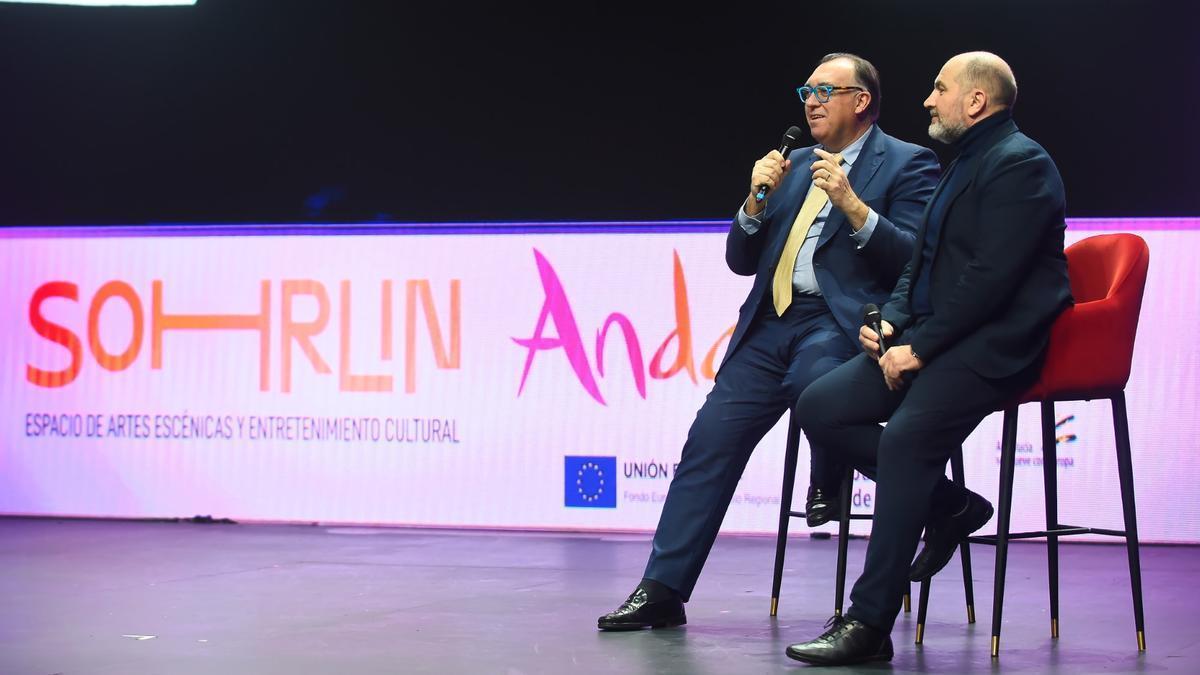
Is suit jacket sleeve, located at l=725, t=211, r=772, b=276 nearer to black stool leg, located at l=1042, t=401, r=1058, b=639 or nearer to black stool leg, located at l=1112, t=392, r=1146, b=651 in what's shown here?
black stool leg, located at l=1042, t=401, r=1058, b=639

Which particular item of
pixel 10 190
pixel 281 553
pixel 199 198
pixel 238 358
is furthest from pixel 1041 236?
pixel 10 190

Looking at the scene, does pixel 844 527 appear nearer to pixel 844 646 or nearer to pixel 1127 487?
pixel 844 646

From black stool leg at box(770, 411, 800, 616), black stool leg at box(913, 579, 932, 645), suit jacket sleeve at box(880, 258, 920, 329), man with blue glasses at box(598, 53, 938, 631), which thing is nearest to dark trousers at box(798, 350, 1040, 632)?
suit jacket sleeve at box(880, 258, 920, 329)

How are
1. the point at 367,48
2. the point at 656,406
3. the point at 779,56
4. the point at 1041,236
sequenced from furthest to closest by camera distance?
1. the point at 367,48
2. the point at 779,56
3. the point at 656,406
4. the point at 1041,236

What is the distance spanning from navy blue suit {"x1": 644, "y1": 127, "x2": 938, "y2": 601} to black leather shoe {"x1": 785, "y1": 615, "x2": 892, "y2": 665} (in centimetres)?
54

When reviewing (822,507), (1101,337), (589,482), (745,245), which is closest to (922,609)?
Result: (822,507)

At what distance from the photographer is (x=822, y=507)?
3639mm

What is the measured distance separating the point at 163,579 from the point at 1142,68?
410cm

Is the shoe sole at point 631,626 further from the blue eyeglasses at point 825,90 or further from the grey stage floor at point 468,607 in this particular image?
the blue eyeglasses at point 825,90

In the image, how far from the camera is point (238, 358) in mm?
5859

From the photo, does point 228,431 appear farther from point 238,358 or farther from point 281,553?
point 281,553

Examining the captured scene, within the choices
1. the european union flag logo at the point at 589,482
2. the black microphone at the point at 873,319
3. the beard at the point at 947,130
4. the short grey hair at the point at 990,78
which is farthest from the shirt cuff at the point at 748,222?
the european union flag logo at the point at 589,482

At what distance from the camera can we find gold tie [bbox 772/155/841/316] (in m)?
3.54

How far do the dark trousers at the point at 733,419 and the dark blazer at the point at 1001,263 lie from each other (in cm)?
45
